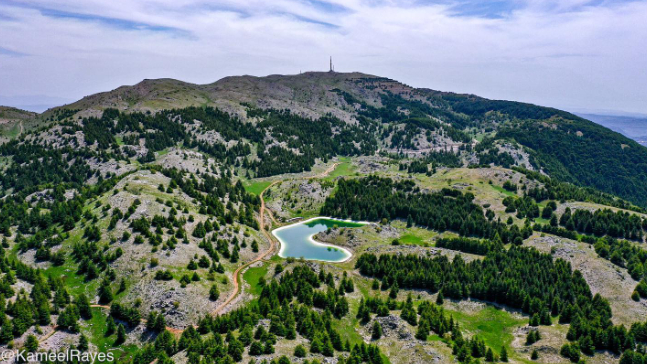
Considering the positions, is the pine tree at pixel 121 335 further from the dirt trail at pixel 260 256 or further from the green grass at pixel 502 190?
the green grass at pixel 502 190

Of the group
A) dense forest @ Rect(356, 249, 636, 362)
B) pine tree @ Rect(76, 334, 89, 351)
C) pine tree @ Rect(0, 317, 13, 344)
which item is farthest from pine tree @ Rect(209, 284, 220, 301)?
dense forest @ Rect(356, 249, 636, 362)

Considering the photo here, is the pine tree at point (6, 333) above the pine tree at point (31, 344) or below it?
above

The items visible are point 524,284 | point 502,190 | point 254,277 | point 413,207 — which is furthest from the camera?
point 502,190

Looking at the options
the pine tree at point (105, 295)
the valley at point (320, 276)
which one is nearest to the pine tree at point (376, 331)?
the valley at point (320, 276)

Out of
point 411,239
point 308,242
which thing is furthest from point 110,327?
point 411,239

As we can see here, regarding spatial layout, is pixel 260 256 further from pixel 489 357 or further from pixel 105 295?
pixel 489 357

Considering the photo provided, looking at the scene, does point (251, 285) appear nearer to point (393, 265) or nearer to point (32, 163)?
point (393, 265)
